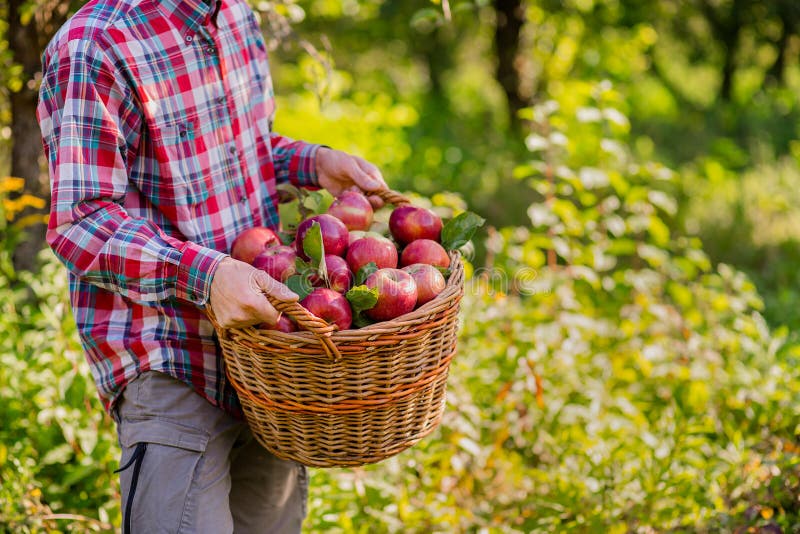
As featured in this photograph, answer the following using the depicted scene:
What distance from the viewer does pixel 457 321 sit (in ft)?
5.60

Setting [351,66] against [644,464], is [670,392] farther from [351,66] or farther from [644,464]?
[351,66]

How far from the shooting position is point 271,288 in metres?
1.38

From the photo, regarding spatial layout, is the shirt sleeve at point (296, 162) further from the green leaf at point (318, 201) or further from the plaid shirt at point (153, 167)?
the green leaf at point (318, 201)

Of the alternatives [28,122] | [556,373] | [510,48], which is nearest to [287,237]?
[556,373]

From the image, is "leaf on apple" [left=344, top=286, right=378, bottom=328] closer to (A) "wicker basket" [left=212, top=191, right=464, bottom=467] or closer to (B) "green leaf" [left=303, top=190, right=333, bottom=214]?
(A) "wicker basket" [left=212, top=191, right=464, bottom=467]

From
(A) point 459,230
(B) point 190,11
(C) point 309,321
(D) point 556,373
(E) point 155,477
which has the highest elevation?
(B) point 190,11

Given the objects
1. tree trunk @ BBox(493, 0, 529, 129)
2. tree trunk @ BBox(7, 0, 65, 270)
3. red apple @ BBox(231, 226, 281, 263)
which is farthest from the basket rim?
tree trunk @ BBox(493, 0, 529, 129)

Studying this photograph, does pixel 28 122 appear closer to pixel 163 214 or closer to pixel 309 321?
pixel 163 214

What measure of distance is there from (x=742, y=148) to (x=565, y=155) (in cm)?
343

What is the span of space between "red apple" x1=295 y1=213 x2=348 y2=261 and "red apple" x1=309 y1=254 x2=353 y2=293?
4 cm

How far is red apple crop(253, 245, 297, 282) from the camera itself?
158cm

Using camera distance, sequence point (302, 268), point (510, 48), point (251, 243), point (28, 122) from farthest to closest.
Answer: point (510, 48) < point (28, 122) < point (251, 243) < point (302, 268)

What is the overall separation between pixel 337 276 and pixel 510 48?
5.05 meters

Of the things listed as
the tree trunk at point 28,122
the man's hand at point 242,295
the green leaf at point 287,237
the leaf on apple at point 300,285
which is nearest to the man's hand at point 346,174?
the green leaf at point 287,237
